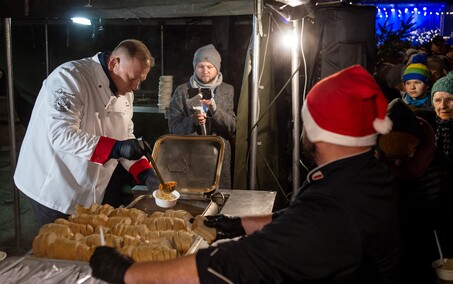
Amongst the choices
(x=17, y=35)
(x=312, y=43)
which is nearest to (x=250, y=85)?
(x=312, y=43)

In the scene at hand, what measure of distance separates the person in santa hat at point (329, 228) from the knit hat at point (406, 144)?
1.19 m

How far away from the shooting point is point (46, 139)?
335cm

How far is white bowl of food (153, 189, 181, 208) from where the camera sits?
3.21 metres

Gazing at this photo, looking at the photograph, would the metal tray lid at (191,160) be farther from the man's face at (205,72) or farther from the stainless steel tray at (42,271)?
the stainless steel tray at (42,271)

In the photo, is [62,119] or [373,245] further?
[62,119]

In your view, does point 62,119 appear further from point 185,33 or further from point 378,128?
point 185,33

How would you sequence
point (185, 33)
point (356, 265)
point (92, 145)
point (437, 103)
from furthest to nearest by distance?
point (185, 33) → point (437, 103) → point (92, 145) → point (356, 265)

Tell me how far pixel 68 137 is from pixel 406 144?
2.25m

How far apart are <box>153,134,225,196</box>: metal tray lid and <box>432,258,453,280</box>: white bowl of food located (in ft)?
5.60

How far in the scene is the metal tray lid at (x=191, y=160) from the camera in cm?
379

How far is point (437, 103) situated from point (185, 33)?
250 inches

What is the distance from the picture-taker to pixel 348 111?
5.61ft

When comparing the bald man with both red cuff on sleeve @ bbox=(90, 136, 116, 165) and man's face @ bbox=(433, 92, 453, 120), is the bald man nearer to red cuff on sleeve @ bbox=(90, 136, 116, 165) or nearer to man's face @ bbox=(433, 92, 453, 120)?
red cuff on sleeve @ bbox=(90, 136, 116, 165)

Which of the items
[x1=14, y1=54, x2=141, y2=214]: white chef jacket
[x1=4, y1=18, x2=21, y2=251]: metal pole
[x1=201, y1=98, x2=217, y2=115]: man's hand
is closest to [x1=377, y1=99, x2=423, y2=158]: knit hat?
[x1=14, y1=54, x2=141, y2=214]: white chef jacket
